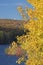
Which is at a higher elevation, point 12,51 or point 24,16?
point 24,16

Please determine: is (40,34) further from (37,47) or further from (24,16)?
(24,16)

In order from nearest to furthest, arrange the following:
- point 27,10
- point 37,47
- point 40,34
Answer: point 40,34
point 37,47
point 27,10

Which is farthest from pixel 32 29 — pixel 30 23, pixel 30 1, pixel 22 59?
pixel 22 59

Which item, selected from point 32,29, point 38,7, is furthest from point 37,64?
point 38,7

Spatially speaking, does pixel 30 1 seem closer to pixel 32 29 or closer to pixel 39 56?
pixel 32 29

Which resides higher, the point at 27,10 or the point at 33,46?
the point at 27,10

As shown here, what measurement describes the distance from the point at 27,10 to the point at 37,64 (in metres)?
2.66

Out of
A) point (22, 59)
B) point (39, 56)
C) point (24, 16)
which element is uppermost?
point (24, 16)

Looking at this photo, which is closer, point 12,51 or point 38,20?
point 38,20

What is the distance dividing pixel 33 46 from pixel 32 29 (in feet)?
2.51

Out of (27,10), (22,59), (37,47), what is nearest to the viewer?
(37,47)

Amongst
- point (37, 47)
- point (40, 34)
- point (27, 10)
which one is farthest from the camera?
point (27, 10)

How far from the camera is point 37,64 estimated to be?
13203 mm

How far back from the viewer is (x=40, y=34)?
12242 mm
